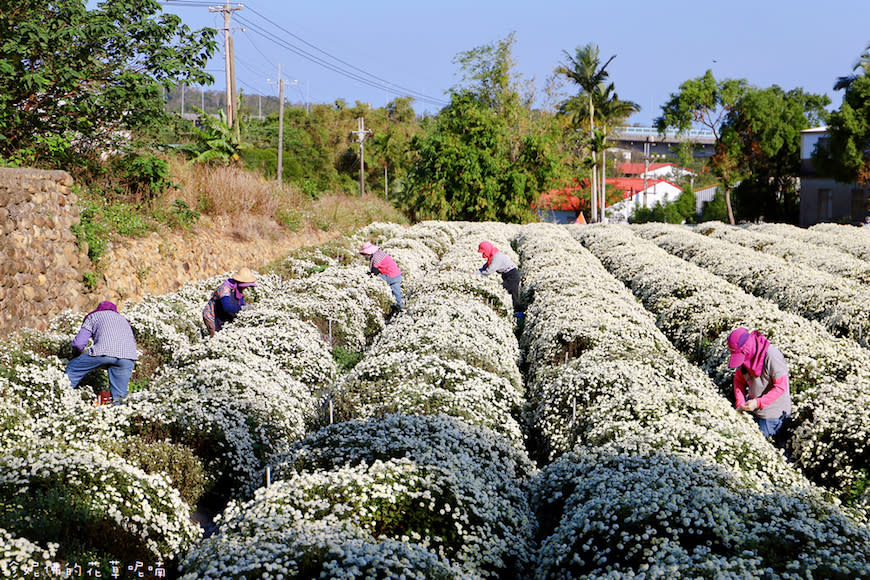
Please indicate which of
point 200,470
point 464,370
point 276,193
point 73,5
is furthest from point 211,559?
point 276,193

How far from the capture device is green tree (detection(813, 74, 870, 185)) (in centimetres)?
4469

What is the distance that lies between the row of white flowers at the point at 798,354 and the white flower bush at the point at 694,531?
2.13 meters

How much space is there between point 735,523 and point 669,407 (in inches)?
99.8

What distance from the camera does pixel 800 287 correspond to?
15023 mm

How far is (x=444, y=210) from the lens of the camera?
4191 cm

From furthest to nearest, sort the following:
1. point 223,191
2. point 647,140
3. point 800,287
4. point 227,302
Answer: point 647,140, point 223,191, point 800,287, point 227,302

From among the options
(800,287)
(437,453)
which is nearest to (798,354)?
(437,453)

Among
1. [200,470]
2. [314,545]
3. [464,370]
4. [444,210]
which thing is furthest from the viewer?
[444,210]

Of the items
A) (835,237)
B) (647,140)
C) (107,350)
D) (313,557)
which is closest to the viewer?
(313,557)

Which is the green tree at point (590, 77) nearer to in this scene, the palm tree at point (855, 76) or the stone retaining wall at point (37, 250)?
the palm tree at point (855, 76)

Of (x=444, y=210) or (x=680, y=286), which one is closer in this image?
(x=680, y=286)

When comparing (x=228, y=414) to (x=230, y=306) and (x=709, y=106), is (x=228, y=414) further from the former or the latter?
(x=709, y=106)

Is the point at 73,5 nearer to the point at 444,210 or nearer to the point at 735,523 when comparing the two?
the point at 735,523

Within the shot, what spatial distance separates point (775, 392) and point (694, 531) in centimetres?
366
